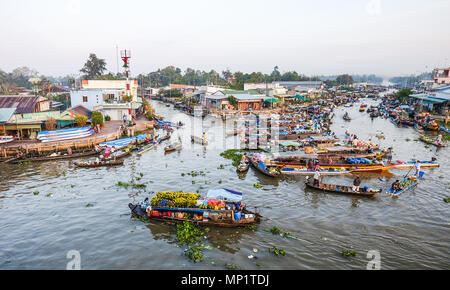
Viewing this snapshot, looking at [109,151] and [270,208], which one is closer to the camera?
[270,208]

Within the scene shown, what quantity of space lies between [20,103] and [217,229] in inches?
1317

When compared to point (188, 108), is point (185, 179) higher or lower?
lower

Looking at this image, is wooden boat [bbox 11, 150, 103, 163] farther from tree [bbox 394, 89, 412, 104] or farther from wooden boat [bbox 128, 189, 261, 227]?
tree [bbox 394, 89, 412, 104]

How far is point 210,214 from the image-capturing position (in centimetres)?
1517

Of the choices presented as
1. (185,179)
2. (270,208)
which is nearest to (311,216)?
(270,208)

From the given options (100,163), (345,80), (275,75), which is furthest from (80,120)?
Answer: (345,80)

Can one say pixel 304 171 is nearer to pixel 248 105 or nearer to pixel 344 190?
pixel 344 190

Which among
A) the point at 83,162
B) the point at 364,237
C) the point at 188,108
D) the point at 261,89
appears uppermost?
the point at 261,89

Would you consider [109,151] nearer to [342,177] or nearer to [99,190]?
[99,190]

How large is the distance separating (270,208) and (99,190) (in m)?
13.1

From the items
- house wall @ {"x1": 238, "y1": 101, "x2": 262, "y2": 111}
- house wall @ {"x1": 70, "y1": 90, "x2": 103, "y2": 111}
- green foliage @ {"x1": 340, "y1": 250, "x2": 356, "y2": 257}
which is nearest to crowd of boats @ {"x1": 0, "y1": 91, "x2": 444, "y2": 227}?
green foliage @ {"x1": 340, "y1": 250, "x2": 356, "y2": 257}

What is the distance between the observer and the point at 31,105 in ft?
112

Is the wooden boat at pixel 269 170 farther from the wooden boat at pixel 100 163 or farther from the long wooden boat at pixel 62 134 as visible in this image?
the long wooden boat at pixel 62 134
